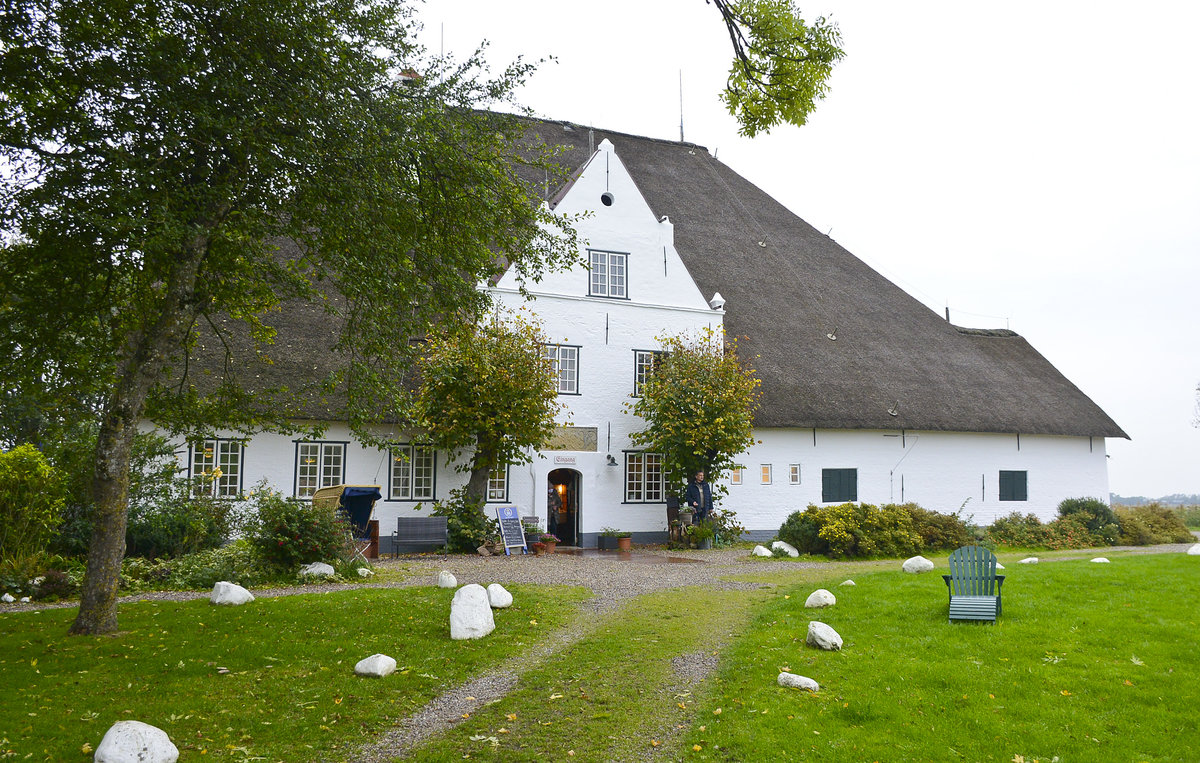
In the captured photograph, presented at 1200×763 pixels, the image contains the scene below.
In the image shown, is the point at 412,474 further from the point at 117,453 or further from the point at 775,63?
Answer: the point at 775,63

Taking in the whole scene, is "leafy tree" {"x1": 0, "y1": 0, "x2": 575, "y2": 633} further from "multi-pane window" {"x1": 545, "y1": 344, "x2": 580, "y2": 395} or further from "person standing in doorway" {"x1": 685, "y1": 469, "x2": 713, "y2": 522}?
"person standing in doorway" {"x1": 685, "y1": 469, "x2": 713, "y2": 522}

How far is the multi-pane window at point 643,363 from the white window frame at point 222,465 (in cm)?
1024

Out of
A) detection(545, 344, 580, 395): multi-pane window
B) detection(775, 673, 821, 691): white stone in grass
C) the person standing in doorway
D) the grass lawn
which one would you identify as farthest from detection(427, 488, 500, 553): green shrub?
detection(775, 673, 821, 691): white stone in grass

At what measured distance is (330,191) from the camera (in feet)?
29.2

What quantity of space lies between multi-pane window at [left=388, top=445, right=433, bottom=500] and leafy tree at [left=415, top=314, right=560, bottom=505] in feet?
3.72

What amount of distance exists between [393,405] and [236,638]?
11.4 feet

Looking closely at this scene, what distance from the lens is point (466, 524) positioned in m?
19.8

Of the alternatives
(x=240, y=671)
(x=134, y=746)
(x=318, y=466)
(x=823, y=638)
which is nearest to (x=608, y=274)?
(x=318, y=466)

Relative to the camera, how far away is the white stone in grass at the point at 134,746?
5.59 metres

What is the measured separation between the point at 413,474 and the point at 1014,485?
786 inches

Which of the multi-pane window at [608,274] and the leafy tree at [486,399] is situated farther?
the multi-pane window at [608,274]

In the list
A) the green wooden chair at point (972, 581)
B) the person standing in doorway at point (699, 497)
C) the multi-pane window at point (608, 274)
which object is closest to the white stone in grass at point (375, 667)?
the green wooden chair at point (972, 581)

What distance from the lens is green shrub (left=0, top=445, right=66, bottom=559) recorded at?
44.3 feet

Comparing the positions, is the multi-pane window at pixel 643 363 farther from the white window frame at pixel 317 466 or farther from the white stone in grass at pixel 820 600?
the white stone in grass at pixel 820 600
